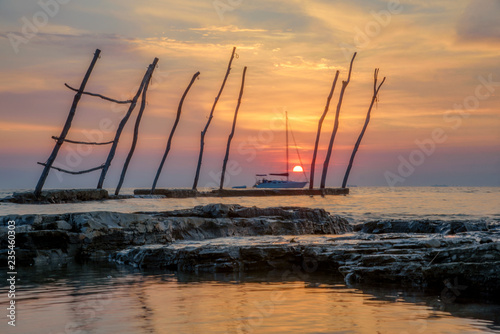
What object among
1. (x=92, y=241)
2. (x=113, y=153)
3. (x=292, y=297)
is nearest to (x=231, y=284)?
(x=292, y=297)

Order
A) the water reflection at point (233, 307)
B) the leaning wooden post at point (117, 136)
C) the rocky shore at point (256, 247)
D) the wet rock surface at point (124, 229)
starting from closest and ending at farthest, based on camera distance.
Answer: the water reflection at point (233, 307) < the rocky shore at point (256, 247) < the wet rock surface at point (124, 229) < the leaning wooden post at point (117, 136)

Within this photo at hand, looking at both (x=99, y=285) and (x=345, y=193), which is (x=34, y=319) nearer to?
(x=99, y=285)

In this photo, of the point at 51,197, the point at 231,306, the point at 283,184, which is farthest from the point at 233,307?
the point at 283,184

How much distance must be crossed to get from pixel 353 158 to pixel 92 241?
98.0ft

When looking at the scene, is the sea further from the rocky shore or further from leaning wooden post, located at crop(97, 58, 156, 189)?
leaning wooden post, located at crop(97, 58, 156, 189)

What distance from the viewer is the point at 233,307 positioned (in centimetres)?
518

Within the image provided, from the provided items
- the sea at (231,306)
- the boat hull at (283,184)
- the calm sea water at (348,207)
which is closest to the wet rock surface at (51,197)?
the calm sea water at (348,207)

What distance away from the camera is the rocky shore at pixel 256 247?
635 cm

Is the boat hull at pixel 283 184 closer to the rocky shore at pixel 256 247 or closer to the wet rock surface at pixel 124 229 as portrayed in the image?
the wet rock surface at pixel 124 229

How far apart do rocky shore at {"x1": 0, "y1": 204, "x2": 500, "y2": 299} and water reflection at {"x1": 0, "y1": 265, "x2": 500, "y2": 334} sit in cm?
52

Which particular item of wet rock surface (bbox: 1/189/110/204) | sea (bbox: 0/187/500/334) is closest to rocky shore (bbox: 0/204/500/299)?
sea (bbox: 0/187/500/334)

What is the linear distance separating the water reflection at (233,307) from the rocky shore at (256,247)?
52 cm

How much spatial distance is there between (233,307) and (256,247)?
2851 mm

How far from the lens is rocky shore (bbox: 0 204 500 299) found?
20.8 feet
